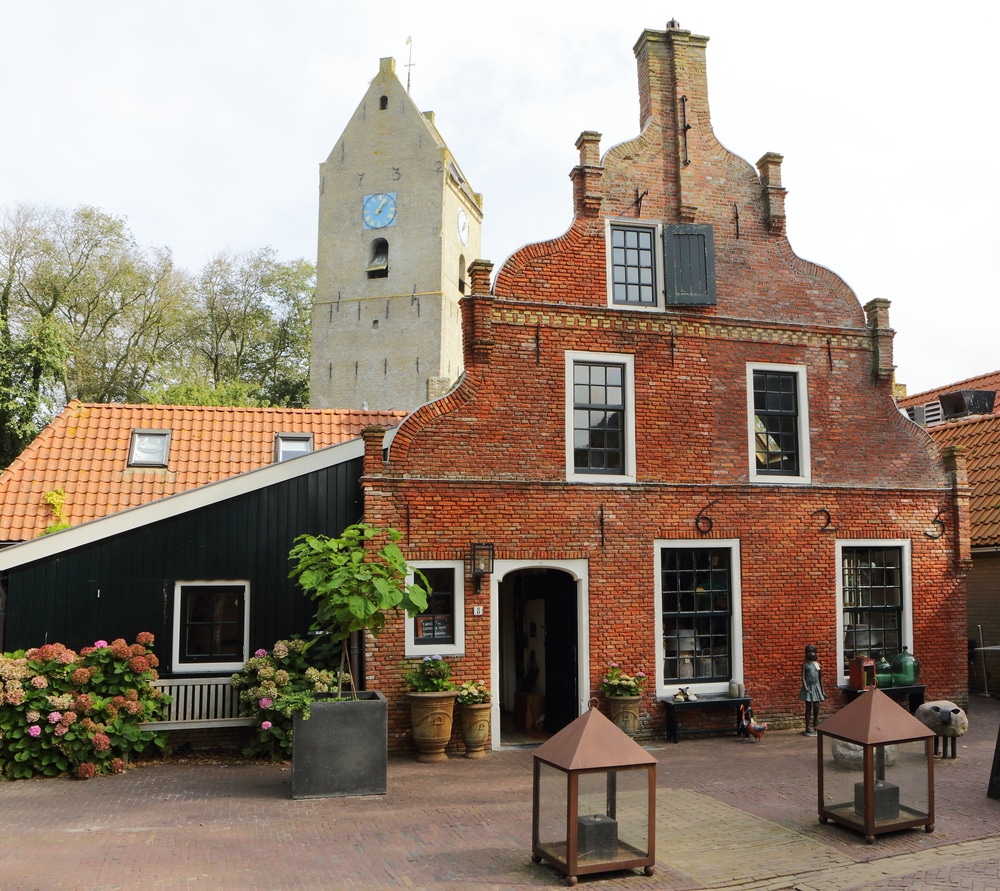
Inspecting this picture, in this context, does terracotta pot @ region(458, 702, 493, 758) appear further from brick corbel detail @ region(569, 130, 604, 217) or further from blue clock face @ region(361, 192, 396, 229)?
blue clock face @ region(361, 192, 396, 229)

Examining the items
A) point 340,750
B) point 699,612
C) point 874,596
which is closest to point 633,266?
point 699,612

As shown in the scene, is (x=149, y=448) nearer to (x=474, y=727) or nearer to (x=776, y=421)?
(x=474, y=727)

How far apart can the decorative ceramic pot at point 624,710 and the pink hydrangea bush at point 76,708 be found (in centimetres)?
603

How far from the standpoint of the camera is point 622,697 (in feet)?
41.3

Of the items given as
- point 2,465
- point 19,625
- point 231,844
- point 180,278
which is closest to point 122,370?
point 180,278

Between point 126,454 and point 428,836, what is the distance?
35.2 ft

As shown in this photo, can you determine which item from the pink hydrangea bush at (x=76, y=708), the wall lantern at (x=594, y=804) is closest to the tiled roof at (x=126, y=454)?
the pink hydrangea bush at (x=76, y=708)

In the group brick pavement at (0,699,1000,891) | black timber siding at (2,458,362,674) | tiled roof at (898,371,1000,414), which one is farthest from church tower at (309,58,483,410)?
brick pavement at (0,699,1000,891)

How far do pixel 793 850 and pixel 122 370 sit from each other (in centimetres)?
3226

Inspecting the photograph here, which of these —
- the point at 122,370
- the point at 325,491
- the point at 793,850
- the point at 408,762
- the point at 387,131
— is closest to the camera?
the point at 793,850

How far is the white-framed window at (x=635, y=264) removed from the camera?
1388 cm

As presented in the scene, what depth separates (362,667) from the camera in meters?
12.4

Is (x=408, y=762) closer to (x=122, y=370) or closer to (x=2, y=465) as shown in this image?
(x=2, y=465)

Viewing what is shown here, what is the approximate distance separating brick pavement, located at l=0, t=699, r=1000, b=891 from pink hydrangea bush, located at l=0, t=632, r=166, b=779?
11.7 inches
